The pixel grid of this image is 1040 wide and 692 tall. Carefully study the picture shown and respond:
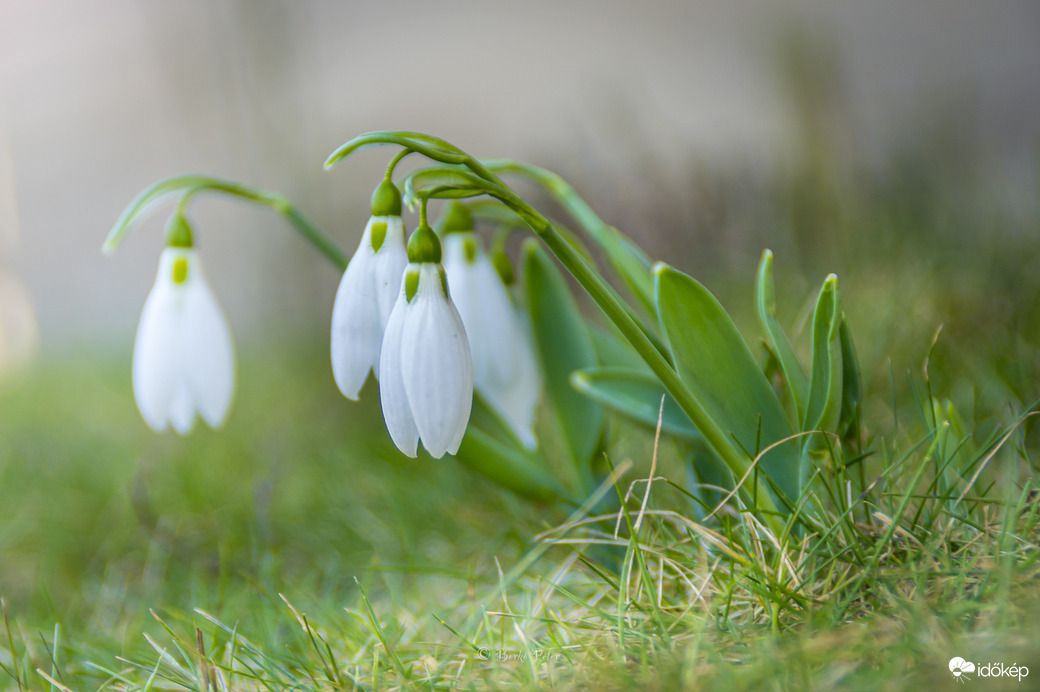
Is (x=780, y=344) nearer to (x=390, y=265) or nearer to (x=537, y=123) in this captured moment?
(x=390, y=265)

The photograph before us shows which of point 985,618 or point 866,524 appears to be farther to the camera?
point 866,524

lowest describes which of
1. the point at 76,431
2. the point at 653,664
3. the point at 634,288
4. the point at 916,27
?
the point at 76,431

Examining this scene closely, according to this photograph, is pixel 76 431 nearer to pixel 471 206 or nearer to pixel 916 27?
pixel 471 206

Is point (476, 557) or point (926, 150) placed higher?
point (926, 150)

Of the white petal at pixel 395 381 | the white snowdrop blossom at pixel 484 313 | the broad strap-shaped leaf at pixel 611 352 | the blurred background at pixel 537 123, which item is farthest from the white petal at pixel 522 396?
the blurred background at pixel 537 123

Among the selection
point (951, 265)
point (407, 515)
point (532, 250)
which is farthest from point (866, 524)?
point (951, 265)

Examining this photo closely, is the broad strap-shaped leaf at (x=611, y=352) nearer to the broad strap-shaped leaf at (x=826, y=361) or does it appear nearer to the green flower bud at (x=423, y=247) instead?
the broad strap-shaped leaf at (x=826, y=361)
